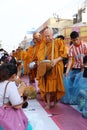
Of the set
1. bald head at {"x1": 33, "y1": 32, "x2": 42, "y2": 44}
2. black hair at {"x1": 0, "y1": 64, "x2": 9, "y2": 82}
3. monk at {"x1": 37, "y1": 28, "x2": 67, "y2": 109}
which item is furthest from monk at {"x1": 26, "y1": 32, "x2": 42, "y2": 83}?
black hair at {"x1": 0, "y1": 64, "x2": 9, "y2": 82}

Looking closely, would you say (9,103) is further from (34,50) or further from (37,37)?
(34,50)

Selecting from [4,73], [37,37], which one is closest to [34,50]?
[37,37]

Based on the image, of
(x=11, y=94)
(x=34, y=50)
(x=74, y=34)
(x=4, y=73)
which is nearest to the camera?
(x=11, y=94)

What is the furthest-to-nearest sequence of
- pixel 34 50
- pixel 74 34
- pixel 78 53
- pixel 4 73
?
pixel 34 50 → pixel 78 53 → pixel 74 34 → pixel 4 73

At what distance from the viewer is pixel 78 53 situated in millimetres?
6227

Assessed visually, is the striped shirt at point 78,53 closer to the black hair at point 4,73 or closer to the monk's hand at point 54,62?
the monk's hand at point 54,62

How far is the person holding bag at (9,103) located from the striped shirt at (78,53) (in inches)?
108

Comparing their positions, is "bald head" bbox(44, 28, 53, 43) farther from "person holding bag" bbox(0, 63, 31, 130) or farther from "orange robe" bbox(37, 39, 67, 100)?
"person holding bag" bbox(0, 63, 31, 130)

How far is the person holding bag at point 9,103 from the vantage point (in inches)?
140

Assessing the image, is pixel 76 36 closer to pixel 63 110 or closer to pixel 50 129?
pixel 63 110

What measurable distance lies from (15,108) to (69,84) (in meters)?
3.04

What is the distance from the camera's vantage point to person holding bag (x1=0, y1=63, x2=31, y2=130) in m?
3.54

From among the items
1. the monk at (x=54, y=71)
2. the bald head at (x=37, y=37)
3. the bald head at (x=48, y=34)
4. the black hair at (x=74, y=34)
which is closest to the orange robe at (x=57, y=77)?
the monk at (x=54, y=71)

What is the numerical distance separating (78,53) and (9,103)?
9.42 feet
